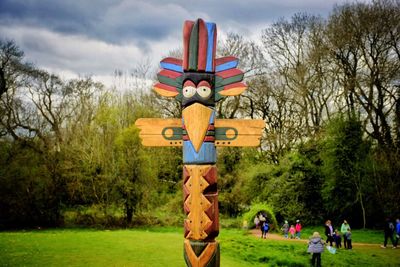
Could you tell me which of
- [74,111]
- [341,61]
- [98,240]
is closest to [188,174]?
[98,240]

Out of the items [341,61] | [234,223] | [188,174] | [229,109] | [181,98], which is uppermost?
[341,61]

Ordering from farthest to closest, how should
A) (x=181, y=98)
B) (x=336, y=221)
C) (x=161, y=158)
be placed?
1. (x=161, y=158)
2. (x=336, y=221)
3. (x=181, y=98)

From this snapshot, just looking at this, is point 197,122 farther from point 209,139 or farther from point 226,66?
point 226,66

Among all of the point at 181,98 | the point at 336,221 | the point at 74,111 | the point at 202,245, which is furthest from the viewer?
the point at 74,111

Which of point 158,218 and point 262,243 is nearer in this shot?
point 262,243

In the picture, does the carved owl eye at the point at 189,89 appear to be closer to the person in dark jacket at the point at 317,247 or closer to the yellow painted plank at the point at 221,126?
the yellow painted plank at the point at 221,126

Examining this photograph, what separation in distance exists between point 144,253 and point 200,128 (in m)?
8.81

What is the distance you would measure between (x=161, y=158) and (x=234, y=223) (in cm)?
707

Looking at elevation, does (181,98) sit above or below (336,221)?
above

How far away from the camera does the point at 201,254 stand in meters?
6.25

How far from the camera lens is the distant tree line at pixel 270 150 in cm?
2494

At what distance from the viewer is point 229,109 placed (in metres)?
32.2

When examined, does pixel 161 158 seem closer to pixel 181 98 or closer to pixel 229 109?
pixel 229 109

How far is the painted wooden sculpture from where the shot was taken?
20.6 ft
